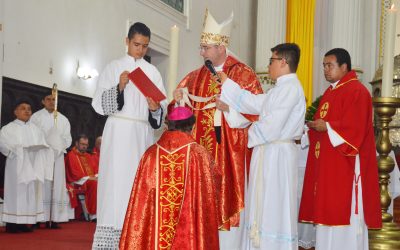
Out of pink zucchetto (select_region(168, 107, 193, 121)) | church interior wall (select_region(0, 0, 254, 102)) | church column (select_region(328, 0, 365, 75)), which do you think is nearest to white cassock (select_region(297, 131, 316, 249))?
pink zucchetto (select_region(168, 107, 193, 121))

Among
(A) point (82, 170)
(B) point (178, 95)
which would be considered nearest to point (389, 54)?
(B) point (178, 95)

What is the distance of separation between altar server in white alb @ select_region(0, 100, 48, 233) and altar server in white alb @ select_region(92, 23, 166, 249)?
4397 mm

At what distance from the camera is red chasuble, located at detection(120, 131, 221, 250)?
14.9 ft

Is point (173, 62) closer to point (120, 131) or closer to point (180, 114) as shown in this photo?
point (180, 114)

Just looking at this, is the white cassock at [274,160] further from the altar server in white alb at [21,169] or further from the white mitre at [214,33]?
the altar server in white alb at [21,169]

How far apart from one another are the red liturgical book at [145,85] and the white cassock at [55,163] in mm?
5466

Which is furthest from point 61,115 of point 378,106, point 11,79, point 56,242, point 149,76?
point 378,106

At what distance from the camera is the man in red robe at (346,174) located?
16.8 ft

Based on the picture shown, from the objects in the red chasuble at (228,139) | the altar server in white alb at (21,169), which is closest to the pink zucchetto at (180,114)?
the red chasuble at (228,139)

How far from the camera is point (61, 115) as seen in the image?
1116 centimetres

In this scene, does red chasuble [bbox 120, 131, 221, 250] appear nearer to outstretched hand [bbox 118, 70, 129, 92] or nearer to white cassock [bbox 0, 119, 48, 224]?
outstretched hand [bbox 118, 70, 129, 92]

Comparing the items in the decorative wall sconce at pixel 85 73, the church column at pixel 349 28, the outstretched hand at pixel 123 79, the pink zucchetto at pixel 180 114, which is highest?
the church column at pixel 349 28

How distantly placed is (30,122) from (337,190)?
19.1 ft

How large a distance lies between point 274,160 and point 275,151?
2.7 inches
